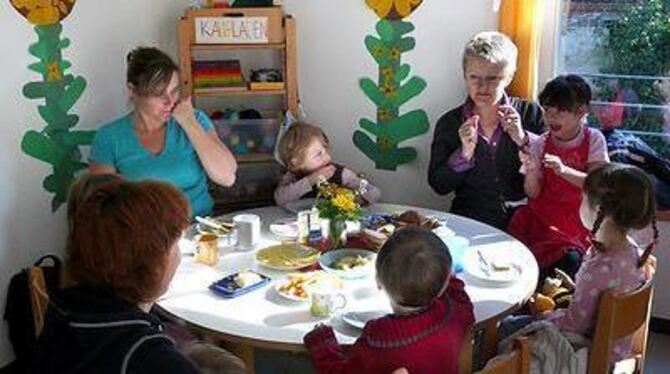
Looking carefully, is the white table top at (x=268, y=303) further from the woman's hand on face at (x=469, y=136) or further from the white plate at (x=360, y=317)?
the woman's hand on face at (x=469, y=136)

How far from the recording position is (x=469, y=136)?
2.72m

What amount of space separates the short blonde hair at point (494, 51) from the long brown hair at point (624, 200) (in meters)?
0.80

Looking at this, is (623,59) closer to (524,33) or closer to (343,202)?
(524,33)

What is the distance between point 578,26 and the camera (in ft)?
10.4

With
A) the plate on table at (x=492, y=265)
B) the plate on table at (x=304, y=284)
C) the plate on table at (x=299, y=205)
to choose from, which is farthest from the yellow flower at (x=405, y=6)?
the plate on table at (x=304, y=284)

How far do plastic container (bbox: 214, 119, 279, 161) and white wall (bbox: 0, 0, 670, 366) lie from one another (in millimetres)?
263

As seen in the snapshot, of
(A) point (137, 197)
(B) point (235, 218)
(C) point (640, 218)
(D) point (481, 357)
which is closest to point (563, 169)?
(C) point (640, 218)

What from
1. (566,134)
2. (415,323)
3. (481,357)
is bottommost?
(481,357)

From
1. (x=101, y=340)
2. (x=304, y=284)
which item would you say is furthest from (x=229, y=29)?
(x=101, y=340)

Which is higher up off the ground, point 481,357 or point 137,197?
point 137,197

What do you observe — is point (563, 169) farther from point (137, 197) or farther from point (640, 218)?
point (137, 197)

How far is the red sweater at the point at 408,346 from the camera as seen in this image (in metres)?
1.60

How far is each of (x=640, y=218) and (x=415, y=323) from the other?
80cm

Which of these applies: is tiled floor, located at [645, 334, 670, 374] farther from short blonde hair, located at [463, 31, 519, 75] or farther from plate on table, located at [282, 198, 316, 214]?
plate on table, located at [282, 198, 316, 214]
